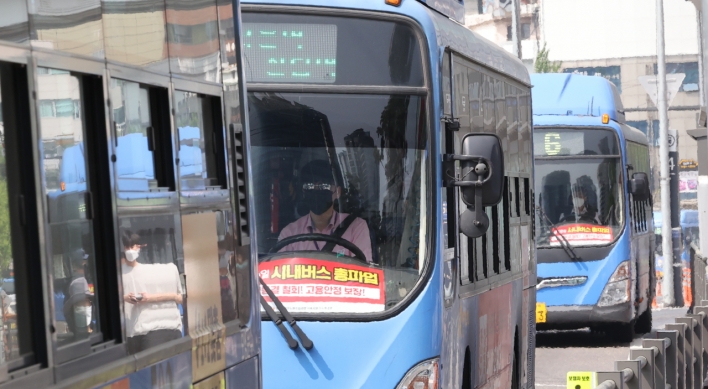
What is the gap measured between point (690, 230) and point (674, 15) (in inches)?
1482

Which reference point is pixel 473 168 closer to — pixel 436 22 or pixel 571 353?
pixel 436 22

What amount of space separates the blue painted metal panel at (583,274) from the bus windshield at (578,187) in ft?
0.81

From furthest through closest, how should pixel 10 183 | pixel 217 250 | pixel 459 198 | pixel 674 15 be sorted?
pixel 674 15 < pixel 459 198 < pixel 217 250 < pixel 10 183

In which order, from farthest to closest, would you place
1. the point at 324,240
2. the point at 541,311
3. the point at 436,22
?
the point at 541,311
the point at 436,22
the point at 324,240

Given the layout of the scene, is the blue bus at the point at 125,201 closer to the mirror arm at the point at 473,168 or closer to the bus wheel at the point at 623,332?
the mirror arm at the point at 473,168

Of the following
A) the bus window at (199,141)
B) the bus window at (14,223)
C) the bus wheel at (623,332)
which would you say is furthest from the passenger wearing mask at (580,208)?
the bus window at (14,223)

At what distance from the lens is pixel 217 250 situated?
3.85 meters

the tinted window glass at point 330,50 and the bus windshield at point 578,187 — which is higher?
the tinted window glass at point 330,50

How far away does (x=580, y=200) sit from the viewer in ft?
55.5

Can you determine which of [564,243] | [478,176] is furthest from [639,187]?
[478,176]

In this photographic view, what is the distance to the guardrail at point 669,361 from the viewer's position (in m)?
7.71

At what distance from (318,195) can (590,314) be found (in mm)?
11071

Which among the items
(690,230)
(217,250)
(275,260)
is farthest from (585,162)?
(690,230)

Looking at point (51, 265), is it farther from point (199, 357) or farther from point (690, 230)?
point (690, 230)
